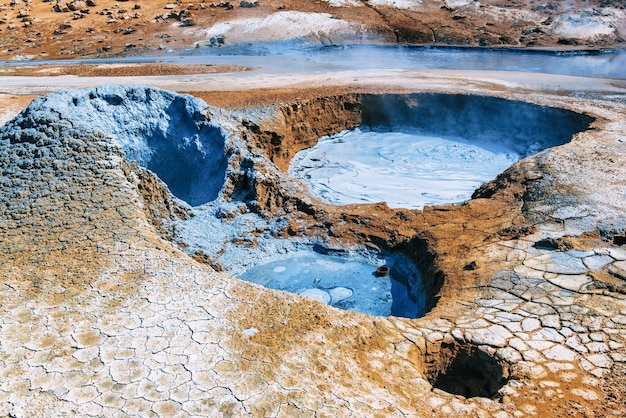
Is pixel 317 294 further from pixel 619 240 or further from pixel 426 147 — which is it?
pixel 426 147

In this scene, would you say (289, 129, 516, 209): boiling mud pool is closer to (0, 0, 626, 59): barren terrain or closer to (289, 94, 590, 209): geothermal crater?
(289, 94, 590, 209): geothermal crater

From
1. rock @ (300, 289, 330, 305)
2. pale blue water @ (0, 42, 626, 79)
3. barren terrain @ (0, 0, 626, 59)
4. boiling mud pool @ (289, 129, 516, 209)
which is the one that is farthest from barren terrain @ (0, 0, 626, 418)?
barren terrain @ (0, 0, 626, 59)

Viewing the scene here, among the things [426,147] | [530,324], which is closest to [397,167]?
[426,147]

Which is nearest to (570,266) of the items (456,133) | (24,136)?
(24,136)

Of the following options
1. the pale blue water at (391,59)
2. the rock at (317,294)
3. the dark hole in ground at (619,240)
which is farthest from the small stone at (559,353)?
the pale blue water at (391,59)

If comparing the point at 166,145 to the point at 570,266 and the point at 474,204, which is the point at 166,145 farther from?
the point at 570,266
